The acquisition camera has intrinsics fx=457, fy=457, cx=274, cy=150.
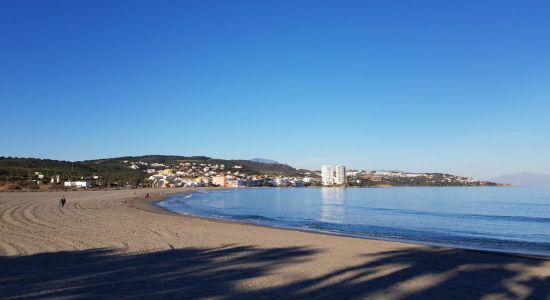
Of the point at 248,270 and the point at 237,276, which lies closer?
the point at 237,276

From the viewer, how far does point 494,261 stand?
11.6 metres

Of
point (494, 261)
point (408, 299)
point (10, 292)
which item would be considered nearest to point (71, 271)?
point (10, 292)

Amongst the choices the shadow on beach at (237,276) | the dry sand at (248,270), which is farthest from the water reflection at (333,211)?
the shadow on beach at (237,276)

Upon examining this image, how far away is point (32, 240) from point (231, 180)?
164785mm

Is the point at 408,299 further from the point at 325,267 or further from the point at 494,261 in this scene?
the point at 494,261

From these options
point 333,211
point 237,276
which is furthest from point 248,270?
point 333,211

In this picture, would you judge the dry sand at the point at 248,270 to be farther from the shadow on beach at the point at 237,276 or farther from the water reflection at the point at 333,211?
the water reflection at the point at 333,211

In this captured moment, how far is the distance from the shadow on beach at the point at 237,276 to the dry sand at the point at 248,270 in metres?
0.02

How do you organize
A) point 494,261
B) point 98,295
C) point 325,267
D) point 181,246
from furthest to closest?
point 181,246
point 494,261
point 325,267
point 98,295

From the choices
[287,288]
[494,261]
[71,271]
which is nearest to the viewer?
[287,288]

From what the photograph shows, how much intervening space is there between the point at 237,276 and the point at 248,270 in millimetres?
711

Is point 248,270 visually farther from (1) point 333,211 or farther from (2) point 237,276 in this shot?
(1) point 333,211

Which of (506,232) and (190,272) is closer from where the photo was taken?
(190,272)

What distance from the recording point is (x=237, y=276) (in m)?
8.55
